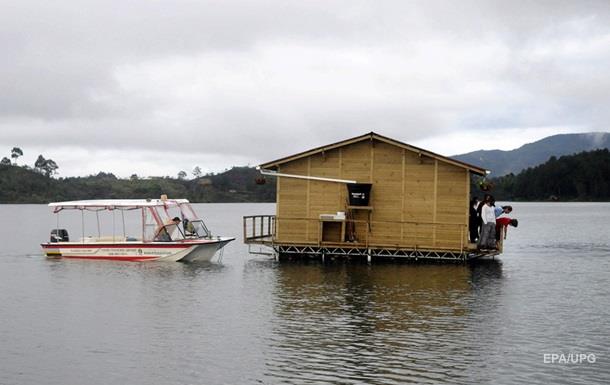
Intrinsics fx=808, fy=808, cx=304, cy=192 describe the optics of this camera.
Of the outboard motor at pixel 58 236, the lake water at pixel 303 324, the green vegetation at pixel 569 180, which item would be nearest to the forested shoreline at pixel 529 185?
the green vegetation at pixel 569 180

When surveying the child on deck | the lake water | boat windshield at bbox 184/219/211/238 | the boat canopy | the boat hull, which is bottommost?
the lake water

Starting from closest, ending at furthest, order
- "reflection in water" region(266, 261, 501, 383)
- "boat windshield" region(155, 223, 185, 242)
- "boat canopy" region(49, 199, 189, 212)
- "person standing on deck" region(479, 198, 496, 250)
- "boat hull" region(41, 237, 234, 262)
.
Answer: "reflection in water" region(266, 261, 501, 383)
"person standing on deck" region(479, 198, 496, 250)
"boat canopy" region(49, 199, 189, 212)
"boat hull" region(41, 237, 234, 262)
"boat windshield" region(155, 223, 185, 242)

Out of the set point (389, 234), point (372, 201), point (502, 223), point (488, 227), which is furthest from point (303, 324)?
point (502, 223)

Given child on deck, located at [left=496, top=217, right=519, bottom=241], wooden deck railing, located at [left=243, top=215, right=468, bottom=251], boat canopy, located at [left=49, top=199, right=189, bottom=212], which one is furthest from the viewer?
boat canopy, located at [left=49, top=199, right=189, bottom=212]

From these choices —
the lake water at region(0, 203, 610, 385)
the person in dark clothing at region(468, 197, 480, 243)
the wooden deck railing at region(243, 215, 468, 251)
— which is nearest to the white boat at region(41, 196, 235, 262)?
the lake water at region(0, 203, 610, 385)

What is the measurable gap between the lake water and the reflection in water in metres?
0.05

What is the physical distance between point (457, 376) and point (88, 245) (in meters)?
26.4

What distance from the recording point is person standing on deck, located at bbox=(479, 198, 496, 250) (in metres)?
34.0

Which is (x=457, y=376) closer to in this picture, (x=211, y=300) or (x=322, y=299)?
(x=322, y=299)

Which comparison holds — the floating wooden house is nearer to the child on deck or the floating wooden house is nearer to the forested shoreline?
the child on deck

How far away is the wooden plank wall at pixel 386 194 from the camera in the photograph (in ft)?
114

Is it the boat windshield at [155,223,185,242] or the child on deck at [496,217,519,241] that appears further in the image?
the boat windshield at [155,223,185,242]

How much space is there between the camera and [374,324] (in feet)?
70.9

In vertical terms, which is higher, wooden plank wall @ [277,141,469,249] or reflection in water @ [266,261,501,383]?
wooden plank wall @ [277,141,469,249]
